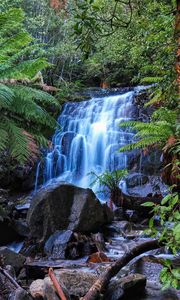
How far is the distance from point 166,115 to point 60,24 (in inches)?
569

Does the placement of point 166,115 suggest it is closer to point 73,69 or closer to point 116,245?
point 116,245

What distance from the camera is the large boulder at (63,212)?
257 inches

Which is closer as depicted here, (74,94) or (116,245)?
(116,245)

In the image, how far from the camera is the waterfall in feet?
36.7

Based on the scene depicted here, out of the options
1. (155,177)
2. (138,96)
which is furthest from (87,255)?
(138,96)

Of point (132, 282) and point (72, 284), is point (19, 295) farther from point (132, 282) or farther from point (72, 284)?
point (132, 282)

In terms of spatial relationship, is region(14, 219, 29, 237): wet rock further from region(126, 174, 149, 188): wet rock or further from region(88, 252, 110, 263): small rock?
region(126, 174, 149, 188): wet rock

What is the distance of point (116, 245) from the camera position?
20.1 ft

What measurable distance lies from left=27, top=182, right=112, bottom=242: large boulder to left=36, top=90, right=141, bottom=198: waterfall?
12.5ft

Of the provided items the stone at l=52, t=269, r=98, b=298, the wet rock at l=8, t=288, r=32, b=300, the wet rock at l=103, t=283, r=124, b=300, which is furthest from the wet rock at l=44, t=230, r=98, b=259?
the wet rock at l=8, t=288, r=32, b=300

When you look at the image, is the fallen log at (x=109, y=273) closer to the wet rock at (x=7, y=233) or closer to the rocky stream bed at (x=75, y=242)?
the rocky stream bed at (x=75, y=242)

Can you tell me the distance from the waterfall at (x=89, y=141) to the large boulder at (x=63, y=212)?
12.5 feet

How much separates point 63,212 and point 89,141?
557 cm

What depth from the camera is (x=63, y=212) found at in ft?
22.1
